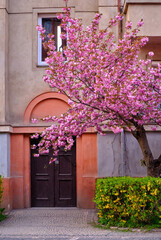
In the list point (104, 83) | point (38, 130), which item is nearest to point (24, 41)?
point (38, 130)

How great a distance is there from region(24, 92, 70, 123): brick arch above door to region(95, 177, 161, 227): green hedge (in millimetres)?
4310

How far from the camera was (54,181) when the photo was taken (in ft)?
45.0

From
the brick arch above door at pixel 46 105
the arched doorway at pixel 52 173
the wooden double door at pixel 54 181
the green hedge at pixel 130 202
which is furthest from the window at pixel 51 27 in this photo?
the green hedge at pixel 130 202

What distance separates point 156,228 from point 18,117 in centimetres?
604

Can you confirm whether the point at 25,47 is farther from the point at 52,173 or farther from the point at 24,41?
the point at 52,173

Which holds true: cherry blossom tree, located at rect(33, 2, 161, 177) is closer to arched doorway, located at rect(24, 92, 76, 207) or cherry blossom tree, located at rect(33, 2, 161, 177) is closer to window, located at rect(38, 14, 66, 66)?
arched doorway, located at rect(24, 92, 76, 207)

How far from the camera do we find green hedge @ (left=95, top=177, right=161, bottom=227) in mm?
9391

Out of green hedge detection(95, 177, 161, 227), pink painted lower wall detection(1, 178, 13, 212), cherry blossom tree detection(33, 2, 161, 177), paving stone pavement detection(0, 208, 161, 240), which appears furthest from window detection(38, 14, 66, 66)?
green hedge detection(95, 177, 161, 227)

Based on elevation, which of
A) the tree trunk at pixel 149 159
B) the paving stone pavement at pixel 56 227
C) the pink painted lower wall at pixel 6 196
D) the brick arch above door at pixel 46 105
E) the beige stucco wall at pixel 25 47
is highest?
the beige stucco wall at pixel 25 47

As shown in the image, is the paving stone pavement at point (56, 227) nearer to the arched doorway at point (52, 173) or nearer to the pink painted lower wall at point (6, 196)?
the pink painted lower wall at point (6, 196)

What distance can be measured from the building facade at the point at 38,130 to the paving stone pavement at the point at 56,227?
0.67 m

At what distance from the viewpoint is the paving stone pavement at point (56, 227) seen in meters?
9.03

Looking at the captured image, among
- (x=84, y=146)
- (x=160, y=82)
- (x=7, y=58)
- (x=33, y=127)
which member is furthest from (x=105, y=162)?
(x=7, y=58)

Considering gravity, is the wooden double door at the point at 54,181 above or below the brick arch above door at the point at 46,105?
below
